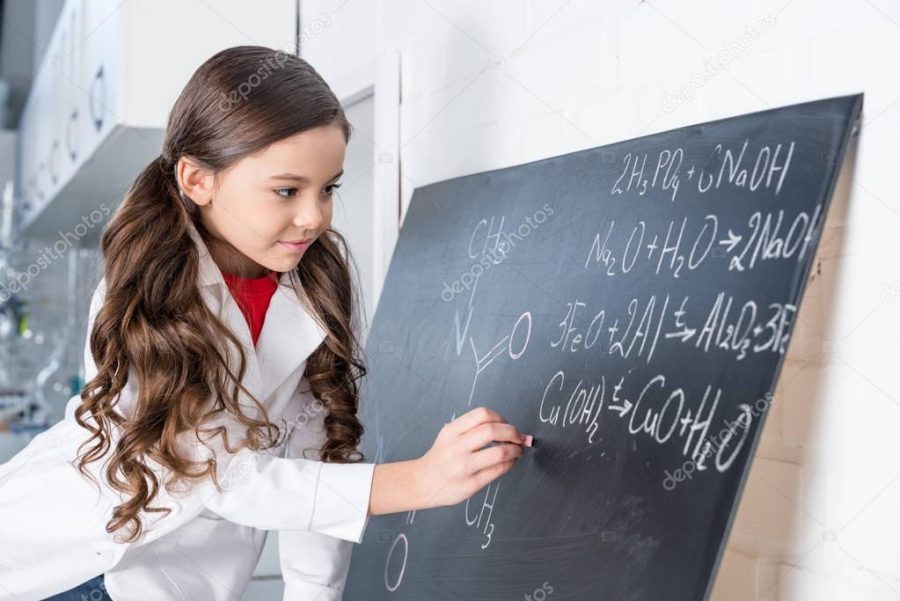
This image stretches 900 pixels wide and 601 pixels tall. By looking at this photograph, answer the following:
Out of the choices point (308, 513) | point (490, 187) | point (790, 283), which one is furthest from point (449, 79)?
point (790, 283)

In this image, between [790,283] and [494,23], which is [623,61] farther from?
[790,283]

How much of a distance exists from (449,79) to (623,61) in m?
0.49

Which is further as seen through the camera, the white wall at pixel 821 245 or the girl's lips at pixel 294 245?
the girl's lips at pixel 294 245

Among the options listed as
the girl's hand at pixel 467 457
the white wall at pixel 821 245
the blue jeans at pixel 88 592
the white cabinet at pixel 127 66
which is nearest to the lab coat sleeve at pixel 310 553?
the blue jeans at pixel 88 592

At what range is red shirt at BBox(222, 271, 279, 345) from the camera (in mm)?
1344

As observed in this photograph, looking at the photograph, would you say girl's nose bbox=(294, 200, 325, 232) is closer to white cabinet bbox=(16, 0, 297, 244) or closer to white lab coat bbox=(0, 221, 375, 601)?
white lab coat bbox=(0, 221, 375, 601)

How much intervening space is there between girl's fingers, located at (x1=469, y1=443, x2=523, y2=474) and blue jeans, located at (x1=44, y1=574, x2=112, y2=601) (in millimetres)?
587

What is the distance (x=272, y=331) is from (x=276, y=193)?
0.24 m

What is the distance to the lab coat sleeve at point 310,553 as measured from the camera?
1.41 m

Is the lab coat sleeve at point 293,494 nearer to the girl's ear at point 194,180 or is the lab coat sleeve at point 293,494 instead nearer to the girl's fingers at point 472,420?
the girl's fingers at point 472,420

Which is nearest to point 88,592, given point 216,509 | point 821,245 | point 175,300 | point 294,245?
point 216,509

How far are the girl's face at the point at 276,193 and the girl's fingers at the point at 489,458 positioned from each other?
359mm

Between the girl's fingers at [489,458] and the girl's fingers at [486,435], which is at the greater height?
the girl's fingers at [486,435]

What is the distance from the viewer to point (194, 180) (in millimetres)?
1229
